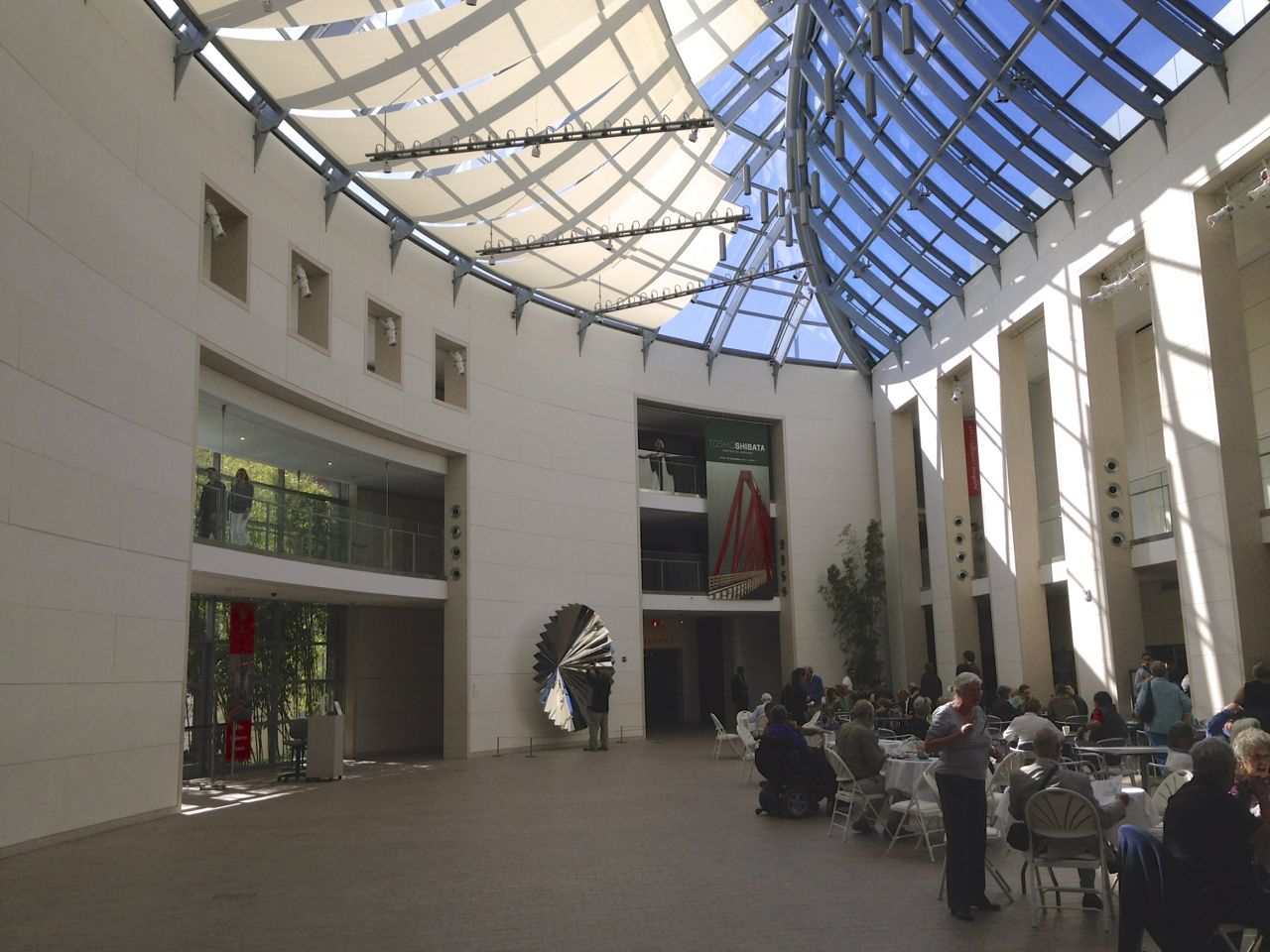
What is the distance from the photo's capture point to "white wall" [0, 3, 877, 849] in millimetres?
9414

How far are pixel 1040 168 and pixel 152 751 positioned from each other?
1519 centimetres

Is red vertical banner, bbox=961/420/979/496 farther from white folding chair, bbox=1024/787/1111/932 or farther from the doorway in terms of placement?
white folding chair, bbox=1024/787/1111/932

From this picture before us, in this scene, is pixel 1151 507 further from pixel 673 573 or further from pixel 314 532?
pixel 314 532

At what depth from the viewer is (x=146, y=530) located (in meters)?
11.3

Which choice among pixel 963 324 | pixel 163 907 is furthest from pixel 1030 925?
pixel 963 324

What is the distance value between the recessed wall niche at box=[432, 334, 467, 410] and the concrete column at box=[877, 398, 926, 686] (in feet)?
35.5

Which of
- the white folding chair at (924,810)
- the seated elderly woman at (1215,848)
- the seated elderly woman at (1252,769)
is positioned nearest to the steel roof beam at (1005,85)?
the white folding chair at (924,810)

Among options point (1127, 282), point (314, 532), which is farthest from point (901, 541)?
point (314, 532)

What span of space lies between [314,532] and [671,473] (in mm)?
10071

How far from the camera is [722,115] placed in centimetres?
1908

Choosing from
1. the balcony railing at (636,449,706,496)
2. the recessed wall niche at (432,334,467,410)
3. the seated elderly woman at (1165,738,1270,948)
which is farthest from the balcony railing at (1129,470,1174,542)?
the seated elderly woman at (1165,738,1270,948)

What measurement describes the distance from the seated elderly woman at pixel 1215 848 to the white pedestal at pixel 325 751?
13.0m

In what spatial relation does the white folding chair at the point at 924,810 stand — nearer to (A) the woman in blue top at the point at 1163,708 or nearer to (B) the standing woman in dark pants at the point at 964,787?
(B) the standing woman in dark pants at the point at 964,787

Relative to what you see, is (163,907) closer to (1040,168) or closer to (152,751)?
(152,751)
